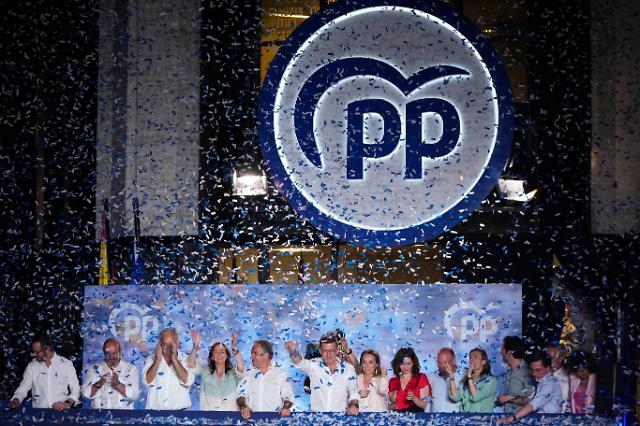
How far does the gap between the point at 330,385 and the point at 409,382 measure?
43cm

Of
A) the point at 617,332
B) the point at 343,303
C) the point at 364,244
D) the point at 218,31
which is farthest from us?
the point at 218,31

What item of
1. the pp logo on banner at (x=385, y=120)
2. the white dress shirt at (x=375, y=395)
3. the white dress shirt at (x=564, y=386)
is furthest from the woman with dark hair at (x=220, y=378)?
the white dress shirt at (x=564, y=386)

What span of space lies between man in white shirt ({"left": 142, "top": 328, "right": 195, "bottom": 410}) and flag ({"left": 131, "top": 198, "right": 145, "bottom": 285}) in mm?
918

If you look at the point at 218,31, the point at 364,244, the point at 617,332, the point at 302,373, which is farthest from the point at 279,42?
the point at 617,332

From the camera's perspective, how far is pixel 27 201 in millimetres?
6141

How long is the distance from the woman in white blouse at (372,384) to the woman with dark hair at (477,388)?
1.19ft

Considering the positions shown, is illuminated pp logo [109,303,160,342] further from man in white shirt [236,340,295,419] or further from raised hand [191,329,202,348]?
man in white shirt [236,340,295,419]

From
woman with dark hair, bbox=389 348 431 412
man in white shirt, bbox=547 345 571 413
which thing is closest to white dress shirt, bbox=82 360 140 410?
woman with dark hair, bbox=389 348 431 412

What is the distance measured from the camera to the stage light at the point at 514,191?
611 cm

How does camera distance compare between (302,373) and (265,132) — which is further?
(265,132)

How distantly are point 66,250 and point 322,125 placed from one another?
6.28ft

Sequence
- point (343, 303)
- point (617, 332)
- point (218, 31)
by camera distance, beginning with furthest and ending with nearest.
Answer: point (218, 31) < point (617, 332) < point (343, 303)

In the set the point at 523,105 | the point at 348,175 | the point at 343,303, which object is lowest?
the point at 343,303

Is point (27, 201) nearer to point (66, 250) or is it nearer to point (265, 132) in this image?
point (66, 250)
